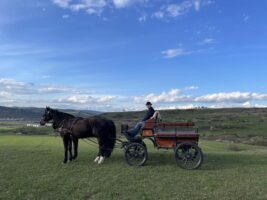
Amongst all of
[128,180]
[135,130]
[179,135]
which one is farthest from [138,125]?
[128,180]

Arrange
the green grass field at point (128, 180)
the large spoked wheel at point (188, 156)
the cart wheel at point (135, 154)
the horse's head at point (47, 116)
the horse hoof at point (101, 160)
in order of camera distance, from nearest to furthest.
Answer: the green grass field at point (128, 180) → the large spoked wheel at point (188, 156) → the cart wheel at point (135, 154) → the horse hoof at point (101, 160) → the horse's head at point (47, 116)

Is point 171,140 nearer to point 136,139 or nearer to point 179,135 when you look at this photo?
point 179,135

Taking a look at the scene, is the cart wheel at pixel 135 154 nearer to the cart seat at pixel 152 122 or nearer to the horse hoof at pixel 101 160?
A: the cart seat at pixel 152 122

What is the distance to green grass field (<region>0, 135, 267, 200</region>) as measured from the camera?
945 cm

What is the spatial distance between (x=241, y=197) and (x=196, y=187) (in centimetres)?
131

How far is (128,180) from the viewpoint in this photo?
431 inches

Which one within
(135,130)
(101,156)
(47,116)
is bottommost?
(101,156)

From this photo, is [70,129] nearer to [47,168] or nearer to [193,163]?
[47,168]

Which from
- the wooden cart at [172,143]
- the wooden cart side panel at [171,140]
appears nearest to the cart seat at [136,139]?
the wooden cart at [172,143]

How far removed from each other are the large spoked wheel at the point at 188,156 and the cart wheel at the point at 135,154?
1200 mm

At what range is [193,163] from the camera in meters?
13.1

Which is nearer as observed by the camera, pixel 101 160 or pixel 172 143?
pixel 172 143

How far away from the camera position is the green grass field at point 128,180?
945 cm

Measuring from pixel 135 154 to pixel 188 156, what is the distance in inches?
71.7
